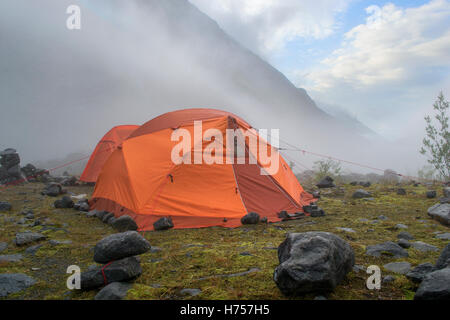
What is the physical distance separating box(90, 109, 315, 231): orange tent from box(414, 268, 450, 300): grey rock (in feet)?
13.4

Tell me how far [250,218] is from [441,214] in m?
3.83

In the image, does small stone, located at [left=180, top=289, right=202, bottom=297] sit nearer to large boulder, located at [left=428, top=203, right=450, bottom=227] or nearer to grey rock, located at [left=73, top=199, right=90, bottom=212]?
large boulder, located at [left=428, top=203, right=450, bottom=227]

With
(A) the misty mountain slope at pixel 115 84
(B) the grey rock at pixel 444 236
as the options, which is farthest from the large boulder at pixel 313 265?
(A) the misty mountain slope at pixel 115 84

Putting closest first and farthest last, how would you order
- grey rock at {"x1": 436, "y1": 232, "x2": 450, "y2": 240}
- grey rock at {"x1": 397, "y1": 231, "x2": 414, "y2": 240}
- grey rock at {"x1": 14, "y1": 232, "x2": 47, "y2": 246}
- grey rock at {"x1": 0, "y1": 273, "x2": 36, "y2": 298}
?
grey rock at {"x1": 0, "y1": 273, "x2": 36, "y2": 298} → grey rock at {"x1": 436, "y1": 232, "x2": 450, "y2": 240} → grey rock at {"x1": 397, "y1": 231, "x2": 414, "y2": 240} → grey rock at {"x1": 14, "y1": 232, "x2": 47, "y2": 246}

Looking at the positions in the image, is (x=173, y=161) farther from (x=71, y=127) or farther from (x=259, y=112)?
(x=259, y=112)

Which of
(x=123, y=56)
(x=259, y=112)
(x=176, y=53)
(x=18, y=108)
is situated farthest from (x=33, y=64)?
(x=259, y=112)

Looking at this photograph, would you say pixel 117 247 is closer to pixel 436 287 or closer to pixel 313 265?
pixel 313 265

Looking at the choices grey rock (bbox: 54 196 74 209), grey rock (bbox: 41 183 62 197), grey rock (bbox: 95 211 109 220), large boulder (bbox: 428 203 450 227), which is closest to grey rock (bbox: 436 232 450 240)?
large boulder (bbox: 428 203 450 227)

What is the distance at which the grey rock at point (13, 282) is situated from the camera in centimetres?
293

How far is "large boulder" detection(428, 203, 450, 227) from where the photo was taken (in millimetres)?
5289

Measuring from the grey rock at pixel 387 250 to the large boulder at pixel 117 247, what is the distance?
3097 mm

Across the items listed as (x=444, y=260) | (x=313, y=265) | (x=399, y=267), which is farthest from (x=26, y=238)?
(x=444, y=260)

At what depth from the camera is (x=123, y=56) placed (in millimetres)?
97250
